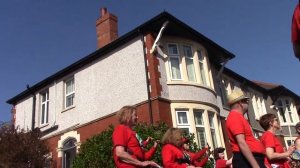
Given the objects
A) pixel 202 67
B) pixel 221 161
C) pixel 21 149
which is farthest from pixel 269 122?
pixel 21 149

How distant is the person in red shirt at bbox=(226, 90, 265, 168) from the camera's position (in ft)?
13.5

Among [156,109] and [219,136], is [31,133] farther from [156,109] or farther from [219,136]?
[219,136]

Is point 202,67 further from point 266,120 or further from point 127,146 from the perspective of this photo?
point 127,146

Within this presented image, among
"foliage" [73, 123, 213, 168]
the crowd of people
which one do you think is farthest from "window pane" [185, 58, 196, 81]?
the crowd of people

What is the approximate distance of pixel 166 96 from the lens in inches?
629

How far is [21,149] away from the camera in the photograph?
16.9 m

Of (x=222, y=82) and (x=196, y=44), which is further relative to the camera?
(x=222, y=82)

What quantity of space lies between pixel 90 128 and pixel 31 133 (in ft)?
9.98

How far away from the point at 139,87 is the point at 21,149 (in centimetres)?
652

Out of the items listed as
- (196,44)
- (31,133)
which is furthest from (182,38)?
(31,133)

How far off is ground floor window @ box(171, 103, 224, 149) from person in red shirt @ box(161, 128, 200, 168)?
396 inches

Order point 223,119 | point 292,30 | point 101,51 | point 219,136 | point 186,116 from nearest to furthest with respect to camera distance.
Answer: point 292,30 → point 186,116 → point 219,136 → point 101,51 → point 223,119

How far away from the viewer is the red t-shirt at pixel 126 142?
454 centimetres

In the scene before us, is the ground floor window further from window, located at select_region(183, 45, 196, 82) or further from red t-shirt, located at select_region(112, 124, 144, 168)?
red t-shirt, located at select_region(112, 124, 144, 168)
